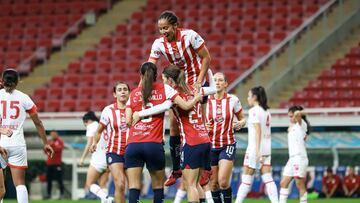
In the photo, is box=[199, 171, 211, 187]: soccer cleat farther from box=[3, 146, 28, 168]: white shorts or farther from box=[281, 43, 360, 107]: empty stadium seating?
box=[281, 43, 360, 107]: empty stadium seating

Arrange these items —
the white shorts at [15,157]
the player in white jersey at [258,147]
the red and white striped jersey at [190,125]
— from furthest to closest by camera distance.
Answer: the player in white jersey at [258,147] → the white shorts at [15,157] → the red and white striped jersey at [190,125]

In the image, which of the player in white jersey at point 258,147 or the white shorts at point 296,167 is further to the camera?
the white shorts at point 296,167

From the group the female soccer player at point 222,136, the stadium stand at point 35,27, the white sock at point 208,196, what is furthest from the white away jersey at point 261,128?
the stadium stand at point 35,27

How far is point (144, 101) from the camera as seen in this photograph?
12.9 m

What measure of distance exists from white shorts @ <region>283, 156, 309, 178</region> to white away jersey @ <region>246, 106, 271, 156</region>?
1339mm

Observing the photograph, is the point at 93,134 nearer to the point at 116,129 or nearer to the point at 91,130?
the point at 91,130

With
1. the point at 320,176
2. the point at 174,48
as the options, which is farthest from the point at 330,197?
the point at 174,48

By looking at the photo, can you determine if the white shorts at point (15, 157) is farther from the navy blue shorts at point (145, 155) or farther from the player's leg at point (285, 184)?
the player's leg at point (285, 184)

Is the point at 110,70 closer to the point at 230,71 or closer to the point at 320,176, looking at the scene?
the point at 230,71

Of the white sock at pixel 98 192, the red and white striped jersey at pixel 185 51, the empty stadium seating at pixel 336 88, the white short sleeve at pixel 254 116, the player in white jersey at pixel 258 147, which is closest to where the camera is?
the red and white striped jersey at pixel 185 51

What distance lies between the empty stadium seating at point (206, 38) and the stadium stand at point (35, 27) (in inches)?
51.5

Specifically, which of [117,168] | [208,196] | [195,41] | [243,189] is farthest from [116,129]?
[195,41]

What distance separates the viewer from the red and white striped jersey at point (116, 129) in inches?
650

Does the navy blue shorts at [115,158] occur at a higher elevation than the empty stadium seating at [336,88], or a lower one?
lower
